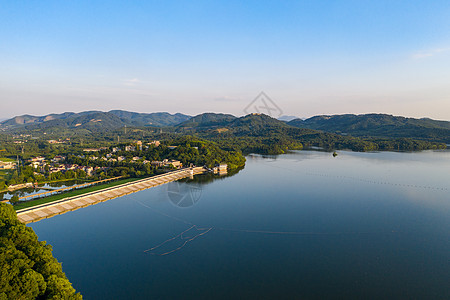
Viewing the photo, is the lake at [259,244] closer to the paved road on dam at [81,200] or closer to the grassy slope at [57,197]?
the paved road on dam at [81,200]

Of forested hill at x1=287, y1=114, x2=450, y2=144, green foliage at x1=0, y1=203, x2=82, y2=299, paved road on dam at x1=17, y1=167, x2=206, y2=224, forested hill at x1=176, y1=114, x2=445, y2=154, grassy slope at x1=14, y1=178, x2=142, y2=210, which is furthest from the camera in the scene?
forested hill at x1=287, y1=114, x2=450, y2=144

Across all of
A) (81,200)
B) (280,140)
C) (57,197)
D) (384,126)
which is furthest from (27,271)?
(384,126)

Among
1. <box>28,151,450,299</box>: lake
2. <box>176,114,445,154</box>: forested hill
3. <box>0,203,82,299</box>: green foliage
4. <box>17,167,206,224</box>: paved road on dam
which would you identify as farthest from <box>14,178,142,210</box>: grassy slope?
<box>176,114,445,154</box>: forested hill

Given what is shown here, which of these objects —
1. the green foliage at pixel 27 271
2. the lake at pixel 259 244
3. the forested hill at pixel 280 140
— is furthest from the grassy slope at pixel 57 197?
the forested hill at pixel 280 140

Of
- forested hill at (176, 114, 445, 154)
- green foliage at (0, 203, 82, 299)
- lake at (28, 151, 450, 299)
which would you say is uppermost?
forested hill at (176, 114, 445, 154)

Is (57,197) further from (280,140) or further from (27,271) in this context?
(280,140)

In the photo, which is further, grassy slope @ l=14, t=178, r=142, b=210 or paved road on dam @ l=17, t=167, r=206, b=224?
grassy slope @ l=14, t=178, r=142, b=210

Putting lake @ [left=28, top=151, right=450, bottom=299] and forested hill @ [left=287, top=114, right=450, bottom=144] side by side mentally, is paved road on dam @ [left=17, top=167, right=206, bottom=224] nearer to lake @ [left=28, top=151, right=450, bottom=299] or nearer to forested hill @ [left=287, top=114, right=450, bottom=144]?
lake @ [left=28, top=151, right=450, bottom=299]
